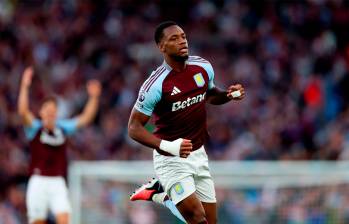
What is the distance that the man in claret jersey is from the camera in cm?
917

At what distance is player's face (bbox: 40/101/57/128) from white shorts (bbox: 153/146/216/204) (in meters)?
3.58

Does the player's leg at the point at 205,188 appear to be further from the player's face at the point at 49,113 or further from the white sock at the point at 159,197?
the player's face at the point at 49,113

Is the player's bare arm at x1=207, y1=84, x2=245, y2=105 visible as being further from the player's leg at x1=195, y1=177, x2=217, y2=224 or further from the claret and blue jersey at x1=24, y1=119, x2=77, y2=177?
the claret and blue jersey at x1=24, y1=119, x2=77, y2=177

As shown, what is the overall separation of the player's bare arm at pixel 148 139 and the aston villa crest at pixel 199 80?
612 mm

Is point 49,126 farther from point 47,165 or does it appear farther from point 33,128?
point 47,165

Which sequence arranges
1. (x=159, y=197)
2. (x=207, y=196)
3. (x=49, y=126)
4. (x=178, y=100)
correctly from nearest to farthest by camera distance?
(x=178, y=100), (x=207, y=196), (x=159, y=197), (x=49, y=126)

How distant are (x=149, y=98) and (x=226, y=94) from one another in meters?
0.91

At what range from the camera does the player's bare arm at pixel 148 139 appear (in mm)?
8930

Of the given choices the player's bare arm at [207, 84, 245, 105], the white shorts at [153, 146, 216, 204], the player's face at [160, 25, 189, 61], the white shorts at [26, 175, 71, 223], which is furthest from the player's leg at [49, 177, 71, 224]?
the player's face at [160, 25, 189, 61]

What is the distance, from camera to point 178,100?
9.31 meters

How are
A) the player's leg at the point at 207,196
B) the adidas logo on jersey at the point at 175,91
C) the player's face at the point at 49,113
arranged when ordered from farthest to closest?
the player's face at the point at 49,113, the player's leg at the point at 207,196, the adidas logo on jersey at the point at 175,91

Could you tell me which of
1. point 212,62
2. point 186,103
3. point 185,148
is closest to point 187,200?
point 185,148

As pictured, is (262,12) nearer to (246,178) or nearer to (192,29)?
(192,29)

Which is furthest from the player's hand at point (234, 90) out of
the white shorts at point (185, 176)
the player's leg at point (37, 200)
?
the player's leg at point (37, 200)
